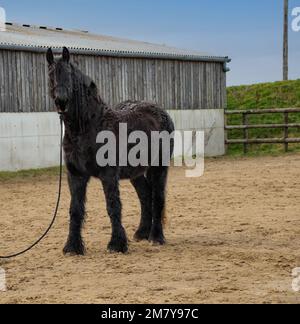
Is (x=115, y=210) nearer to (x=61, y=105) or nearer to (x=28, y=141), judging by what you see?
(x=61, y=105)

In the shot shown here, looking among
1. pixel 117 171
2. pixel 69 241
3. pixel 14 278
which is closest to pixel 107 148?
pixel 117 171

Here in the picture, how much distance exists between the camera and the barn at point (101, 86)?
1777cm

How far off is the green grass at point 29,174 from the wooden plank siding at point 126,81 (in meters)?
1.83

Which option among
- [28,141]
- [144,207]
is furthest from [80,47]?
[144,207]

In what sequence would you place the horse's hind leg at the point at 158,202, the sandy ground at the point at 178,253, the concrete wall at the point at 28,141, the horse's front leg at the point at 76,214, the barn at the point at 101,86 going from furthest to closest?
the barn at the point at 101,86, the concrete wall at the point at 28,141, the horse's hind leg at the point at 158,202, the horse's front leg at the point at 76,214, the sandy ground at the point at 178,253

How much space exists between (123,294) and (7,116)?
13.0 metres

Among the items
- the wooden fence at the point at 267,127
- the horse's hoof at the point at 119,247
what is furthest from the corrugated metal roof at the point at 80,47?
the horse's hoof at the point at 119,247

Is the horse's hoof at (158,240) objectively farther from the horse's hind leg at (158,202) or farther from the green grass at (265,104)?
the green grass at (265,104)

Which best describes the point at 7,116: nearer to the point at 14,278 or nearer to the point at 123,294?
the point at 14,278

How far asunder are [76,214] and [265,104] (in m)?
21.3

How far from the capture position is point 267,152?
22.2 meters

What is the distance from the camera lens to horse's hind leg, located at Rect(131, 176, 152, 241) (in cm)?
805

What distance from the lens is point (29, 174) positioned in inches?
671
